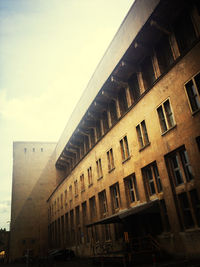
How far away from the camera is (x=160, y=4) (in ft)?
48.4

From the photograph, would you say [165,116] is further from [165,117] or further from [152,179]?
[152,179]

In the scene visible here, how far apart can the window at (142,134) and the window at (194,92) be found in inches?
177

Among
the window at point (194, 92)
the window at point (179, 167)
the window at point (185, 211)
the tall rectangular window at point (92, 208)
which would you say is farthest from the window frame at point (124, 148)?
the tall rectangular window at point (92, 208)

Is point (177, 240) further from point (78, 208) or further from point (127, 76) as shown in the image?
point (78, 208)

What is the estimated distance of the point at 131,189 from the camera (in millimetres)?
19000

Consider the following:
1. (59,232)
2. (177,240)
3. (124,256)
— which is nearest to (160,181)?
(177,240)

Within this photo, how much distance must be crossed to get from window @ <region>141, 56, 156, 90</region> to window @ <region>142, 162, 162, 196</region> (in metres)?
5.85

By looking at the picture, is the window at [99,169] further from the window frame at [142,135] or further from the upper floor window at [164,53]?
the upper floor window at [164,53]

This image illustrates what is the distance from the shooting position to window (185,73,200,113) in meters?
13.1

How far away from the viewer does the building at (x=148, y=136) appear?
1345 centimetres

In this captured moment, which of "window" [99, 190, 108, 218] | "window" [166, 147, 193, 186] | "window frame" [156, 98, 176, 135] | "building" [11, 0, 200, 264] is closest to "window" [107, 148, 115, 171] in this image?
"building" [11, 0, 200, 264]

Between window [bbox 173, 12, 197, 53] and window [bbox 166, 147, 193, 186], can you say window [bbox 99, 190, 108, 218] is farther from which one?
window [bbox 173, 12, 197, 53]

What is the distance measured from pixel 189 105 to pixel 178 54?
3.50m

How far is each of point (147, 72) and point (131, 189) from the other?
9.03 metres
